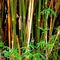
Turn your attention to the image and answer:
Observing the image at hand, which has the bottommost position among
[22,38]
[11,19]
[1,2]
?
[22,38]

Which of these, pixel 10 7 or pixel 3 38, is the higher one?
pixel 10 7

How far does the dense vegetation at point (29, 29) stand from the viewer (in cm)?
135

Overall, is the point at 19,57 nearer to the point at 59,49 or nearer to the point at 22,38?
the point at 22,38

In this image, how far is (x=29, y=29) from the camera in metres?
1.37

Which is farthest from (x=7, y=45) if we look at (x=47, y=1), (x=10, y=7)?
(x=47, y=1)

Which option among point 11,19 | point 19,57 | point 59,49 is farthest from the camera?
point 59,49

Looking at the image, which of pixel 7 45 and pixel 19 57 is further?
pixel 7 45

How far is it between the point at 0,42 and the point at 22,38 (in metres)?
0.15

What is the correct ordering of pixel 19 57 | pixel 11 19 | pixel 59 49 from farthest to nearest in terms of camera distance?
pixel 59 49
pixel 11 19
pixel 19 57

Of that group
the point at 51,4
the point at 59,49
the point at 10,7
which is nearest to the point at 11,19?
the point at 10,7

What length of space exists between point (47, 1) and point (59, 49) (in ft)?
1.17

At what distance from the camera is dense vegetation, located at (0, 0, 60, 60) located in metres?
1.35

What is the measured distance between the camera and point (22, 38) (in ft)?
4.59

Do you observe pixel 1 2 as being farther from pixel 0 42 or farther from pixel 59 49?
pixel 59 49
